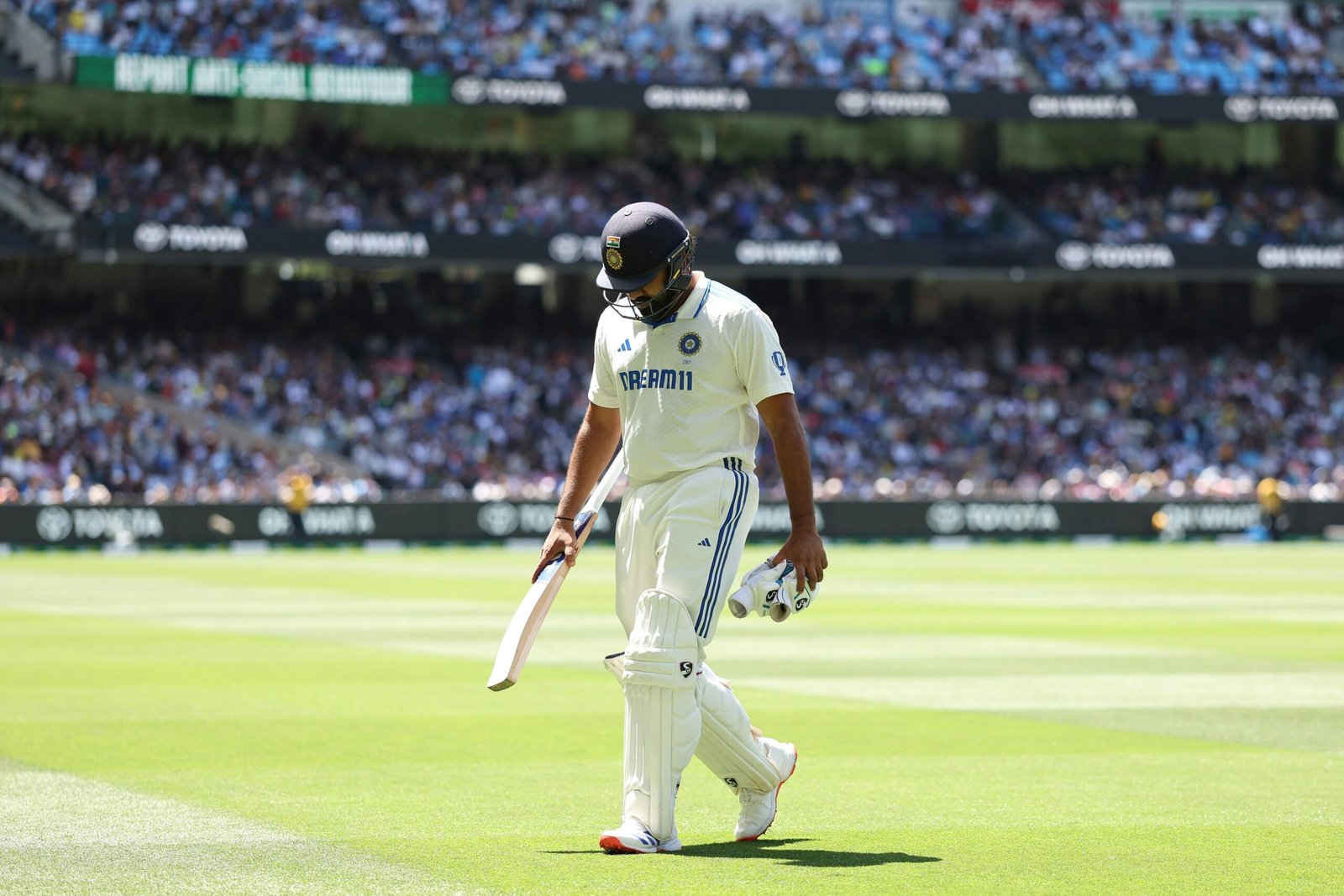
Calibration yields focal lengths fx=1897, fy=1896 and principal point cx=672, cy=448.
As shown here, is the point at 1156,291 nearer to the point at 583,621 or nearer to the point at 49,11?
the point at 49,11

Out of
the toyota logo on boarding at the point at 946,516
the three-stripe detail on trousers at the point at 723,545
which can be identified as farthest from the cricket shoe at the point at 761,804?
the toyota logo on boarding at the point at 946,516

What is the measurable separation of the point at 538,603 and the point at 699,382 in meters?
0.90

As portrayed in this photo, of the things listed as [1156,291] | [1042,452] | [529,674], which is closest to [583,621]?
[529,674]

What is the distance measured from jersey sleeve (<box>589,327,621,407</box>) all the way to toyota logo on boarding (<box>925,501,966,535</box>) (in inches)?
1239

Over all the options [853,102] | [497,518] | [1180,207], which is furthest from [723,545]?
[1180,207]

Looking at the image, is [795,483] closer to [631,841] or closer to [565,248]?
[631,841]

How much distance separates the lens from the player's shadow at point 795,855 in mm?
5883

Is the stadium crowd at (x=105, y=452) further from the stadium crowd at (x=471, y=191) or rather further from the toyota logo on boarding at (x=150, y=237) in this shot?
the stadium crowd at (x=471, y=191)

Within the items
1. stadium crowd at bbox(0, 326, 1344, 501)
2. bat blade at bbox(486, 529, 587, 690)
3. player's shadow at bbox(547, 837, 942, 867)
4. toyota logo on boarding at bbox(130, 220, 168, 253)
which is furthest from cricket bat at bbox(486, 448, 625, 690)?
toyota logo on boarding at bbox(130, 220, 168, 253)

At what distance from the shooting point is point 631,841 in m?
5.95

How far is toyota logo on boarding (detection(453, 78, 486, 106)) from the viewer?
140 ft

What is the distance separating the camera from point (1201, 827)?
6.62m

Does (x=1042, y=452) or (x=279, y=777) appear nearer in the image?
(x=279, y=777)

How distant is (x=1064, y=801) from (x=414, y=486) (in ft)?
103
